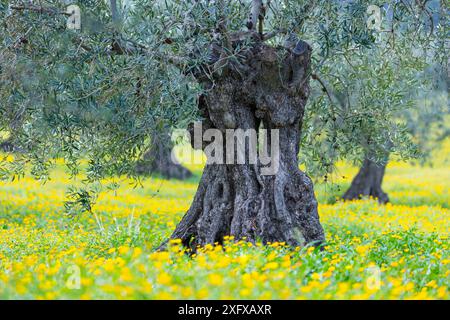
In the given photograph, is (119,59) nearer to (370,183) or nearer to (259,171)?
(259,171)

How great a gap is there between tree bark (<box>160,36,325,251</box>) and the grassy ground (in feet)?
1.72

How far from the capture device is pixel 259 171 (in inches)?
395

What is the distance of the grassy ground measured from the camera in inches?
220

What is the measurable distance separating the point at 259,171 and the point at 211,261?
10.2ft

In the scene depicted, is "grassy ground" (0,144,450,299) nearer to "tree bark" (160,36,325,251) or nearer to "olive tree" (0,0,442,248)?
"tree bark" (160,36,325,251)

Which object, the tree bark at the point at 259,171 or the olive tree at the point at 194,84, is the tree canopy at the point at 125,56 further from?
the tree bark at the point at 259,171

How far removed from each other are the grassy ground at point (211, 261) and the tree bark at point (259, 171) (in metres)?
0.52

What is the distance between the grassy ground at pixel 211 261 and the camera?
5.59m

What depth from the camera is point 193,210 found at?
1050 centimetres

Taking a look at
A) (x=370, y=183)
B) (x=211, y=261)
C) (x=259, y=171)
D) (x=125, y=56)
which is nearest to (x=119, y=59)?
(x=125, y=56)

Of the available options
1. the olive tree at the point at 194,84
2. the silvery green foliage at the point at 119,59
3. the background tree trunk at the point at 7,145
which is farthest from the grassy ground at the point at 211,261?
the background tree trunk at the point at 7,145
